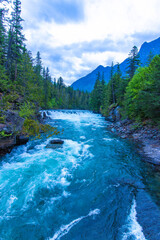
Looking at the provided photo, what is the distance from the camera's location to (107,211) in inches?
161

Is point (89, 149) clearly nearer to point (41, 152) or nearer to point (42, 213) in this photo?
point (41, 152)

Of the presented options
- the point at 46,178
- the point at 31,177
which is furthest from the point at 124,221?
the point at 31,177

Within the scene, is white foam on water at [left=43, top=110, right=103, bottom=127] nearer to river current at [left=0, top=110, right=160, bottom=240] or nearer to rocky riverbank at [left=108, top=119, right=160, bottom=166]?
rocky riverbank at [left=108, top=119, right=160, bottom=166]

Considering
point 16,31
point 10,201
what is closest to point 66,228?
point 10,201

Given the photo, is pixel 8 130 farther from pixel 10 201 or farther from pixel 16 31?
pixel 16 31

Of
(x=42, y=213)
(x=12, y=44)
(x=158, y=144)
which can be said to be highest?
(x=12, y=44)

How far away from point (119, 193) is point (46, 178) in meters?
4.06

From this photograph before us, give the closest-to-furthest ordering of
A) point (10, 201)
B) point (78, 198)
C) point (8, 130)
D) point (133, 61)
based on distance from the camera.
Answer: point (10, 201) < point (78, 198) < point (8, 130) < point (133, 61)

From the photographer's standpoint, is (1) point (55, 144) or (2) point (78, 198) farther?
(1) point (55, 144)

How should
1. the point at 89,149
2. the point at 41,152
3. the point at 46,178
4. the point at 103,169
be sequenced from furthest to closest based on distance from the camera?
the point at 89,149
the point at 41,152
the point at 103,169
the point at 46,178

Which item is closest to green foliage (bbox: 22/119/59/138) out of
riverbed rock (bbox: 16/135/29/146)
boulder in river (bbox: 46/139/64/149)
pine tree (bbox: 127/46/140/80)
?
riverbed rock (bbox: 16/135/29/146)

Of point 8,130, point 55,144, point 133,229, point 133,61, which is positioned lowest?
point 133,229

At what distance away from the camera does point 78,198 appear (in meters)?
4.80

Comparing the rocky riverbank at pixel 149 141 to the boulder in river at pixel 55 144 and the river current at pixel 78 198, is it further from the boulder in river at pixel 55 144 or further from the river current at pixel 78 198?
the boulder in river at pixel 55 144
